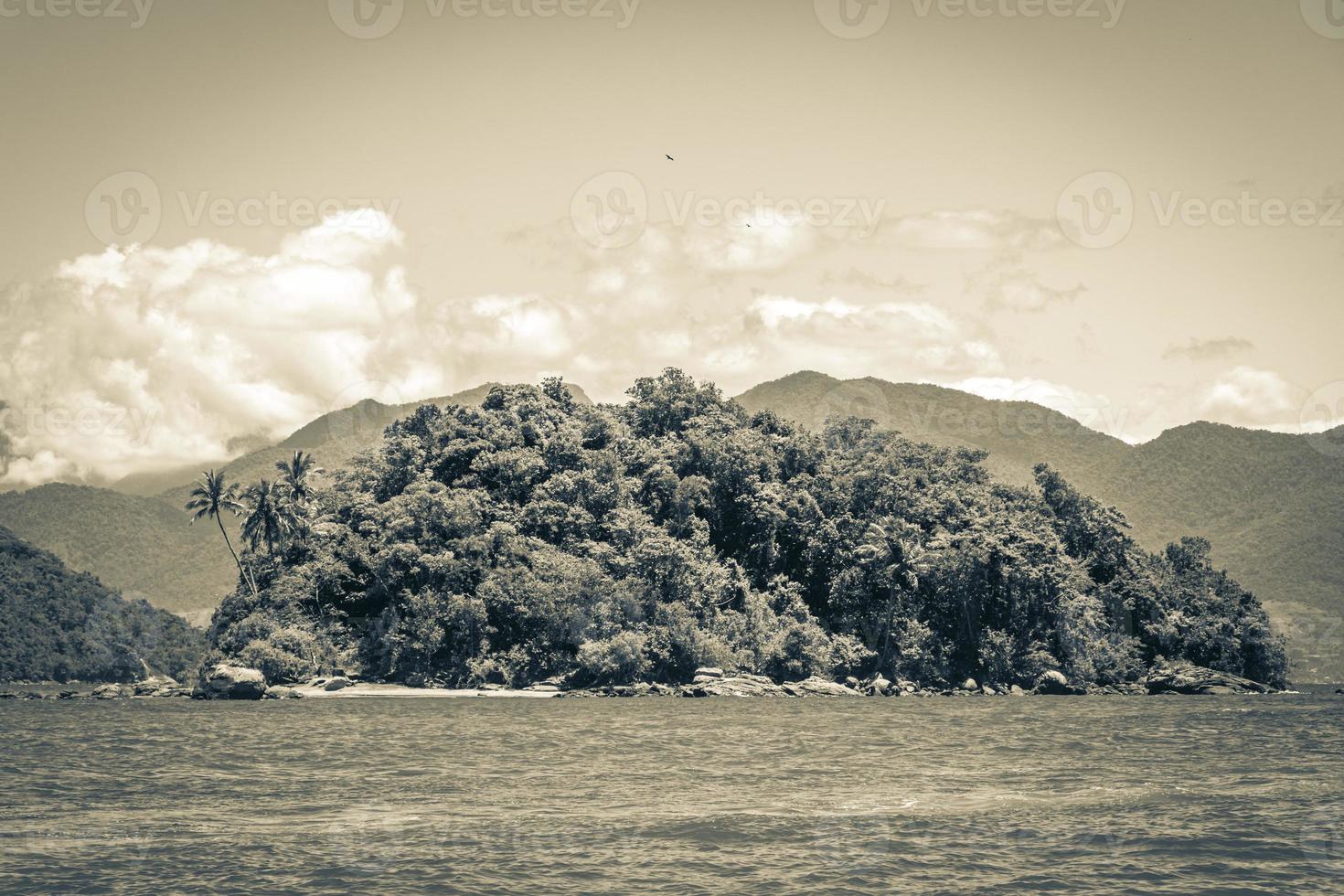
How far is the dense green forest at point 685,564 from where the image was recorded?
8662 cm

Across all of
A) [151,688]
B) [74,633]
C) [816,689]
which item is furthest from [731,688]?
[74,633]

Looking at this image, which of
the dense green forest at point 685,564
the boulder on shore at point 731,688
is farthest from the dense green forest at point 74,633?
the boulder on shore at point 731,688

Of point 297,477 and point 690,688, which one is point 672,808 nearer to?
point 690,688

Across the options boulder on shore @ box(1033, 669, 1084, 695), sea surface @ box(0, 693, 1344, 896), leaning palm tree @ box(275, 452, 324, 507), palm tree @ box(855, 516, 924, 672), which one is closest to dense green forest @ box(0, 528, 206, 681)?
leaning palm tree @ box(275, 452, 324, 507)

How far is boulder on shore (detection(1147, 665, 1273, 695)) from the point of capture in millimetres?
93812

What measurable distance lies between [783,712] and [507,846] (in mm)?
41620

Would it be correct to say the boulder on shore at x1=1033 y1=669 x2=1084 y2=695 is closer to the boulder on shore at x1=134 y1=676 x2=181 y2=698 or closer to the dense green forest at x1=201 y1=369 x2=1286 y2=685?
the dense green forest at x1=201 y1=369 x2=1286 y2=685

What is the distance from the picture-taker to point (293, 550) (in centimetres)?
9619

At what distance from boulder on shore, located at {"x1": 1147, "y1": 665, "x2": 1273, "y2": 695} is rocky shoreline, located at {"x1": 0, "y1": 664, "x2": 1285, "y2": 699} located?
71 millimetres

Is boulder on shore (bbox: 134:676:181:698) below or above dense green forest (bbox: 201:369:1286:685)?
below

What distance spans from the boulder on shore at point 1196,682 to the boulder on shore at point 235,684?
6630cm

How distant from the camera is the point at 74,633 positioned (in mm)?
152500

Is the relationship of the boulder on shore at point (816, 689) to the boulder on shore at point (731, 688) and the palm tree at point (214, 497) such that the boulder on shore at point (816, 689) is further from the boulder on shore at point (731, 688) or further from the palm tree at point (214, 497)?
the palm tree at point (214, 497)

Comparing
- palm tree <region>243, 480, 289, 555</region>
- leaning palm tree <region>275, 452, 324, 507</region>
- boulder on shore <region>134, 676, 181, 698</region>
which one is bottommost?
boulder on shore <region>134, 676, 181, 698</region>
